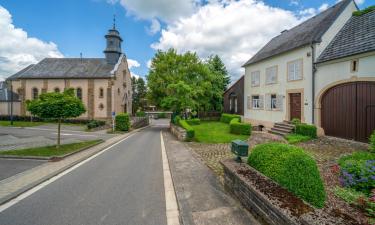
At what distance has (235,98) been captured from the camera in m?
27.0

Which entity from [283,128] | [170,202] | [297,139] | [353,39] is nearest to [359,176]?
[170,202]

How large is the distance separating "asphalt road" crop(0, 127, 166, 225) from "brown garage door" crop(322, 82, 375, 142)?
11.7 m

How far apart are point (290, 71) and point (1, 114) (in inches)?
1756

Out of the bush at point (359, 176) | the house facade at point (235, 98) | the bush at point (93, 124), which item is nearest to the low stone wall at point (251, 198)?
the bush at point (359, 176)

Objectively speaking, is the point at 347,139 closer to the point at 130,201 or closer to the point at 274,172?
the point at 274,172

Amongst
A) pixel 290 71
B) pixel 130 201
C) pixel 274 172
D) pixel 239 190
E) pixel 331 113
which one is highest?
pixel 290 71

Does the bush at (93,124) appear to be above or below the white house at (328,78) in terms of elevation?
below

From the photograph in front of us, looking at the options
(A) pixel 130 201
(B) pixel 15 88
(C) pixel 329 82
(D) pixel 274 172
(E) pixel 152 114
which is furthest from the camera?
(E) pixel 152 114

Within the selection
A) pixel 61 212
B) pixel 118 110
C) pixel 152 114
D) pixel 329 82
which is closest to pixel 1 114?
pixel 118 110

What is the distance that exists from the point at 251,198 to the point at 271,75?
56.0 ft

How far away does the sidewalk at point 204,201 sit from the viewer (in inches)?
148

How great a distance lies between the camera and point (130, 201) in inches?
Answer: 187

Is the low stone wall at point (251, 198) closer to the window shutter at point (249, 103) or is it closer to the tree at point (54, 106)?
the tree at point (54, 106)

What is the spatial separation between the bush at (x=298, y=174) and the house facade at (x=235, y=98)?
20.5 m
